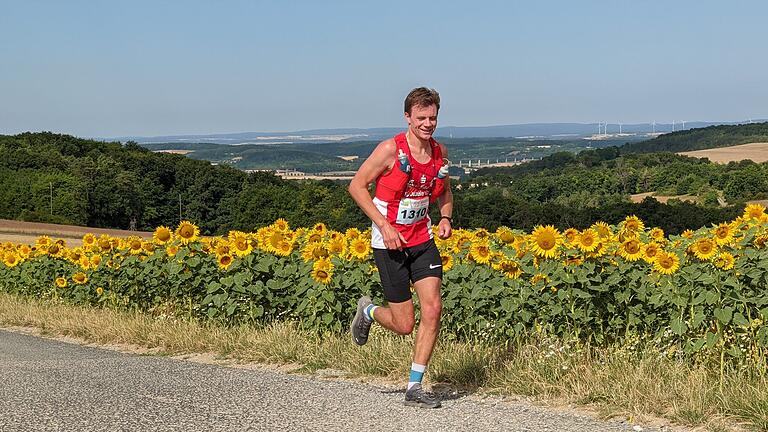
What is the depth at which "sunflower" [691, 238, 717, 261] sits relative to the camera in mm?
7383

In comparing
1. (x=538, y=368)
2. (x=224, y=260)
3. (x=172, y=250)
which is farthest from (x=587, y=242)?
(x=172, y=250)

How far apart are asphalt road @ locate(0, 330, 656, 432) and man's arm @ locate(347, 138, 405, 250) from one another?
3.49ft

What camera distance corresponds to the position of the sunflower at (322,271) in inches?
369

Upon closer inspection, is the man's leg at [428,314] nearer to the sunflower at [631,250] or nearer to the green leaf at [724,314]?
the green leaf at [724,314]

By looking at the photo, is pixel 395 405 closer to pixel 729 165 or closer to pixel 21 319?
pixel 21 319

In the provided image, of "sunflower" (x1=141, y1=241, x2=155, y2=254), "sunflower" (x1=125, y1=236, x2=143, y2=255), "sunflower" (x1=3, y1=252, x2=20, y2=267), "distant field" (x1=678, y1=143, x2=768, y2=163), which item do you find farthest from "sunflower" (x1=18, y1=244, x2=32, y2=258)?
"distant field" (x1=678, y1=143, x2=768, y2=163)

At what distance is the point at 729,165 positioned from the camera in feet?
380

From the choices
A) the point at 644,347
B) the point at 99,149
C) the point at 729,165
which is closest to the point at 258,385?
the point at 644,347

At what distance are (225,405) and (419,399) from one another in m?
1.24

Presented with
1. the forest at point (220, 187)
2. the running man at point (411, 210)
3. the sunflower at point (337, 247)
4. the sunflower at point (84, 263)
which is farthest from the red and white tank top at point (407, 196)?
the forest at point (220, 187)

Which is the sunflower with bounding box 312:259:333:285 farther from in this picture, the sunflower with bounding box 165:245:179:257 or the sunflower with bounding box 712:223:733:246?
the sunflower with bounding box 712:223:733:246

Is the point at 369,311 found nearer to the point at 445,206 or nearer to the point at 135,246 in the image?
the point at 445,206

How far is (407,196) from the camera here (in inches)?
249

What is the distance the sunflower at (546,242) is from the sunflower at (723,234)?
1213 millimetres
